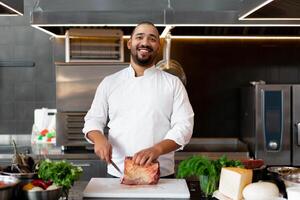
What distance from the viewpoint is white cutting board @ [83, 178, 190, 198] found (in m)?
2.11

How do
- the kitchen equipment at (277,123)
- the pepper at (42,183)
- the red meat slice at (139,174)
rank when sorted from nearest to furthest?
the pepper at (42,183) → the red meat slice at (139,174) → the kitchen equipment at (277,123)

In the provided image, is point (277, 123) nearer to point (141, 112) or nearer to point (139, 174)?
point (141, 112)

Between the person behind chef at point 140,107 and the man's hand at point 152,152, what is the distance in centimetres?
17

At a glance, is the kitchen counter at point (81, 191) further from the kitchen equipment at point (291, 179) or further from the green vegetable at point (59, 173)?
the kitchen equipment at point (291, 179)

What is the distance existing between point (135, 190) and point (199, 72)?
2694 mm

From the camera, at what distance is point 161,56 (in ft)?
15.3

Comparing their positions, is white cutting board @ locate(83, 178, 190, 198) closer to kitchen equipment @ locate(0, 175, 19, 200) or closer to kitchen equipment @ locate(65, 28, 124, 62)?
kitchen equipment @ locate(0, 175, 19, 200)

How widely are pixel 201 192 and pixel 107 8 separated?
1.96m

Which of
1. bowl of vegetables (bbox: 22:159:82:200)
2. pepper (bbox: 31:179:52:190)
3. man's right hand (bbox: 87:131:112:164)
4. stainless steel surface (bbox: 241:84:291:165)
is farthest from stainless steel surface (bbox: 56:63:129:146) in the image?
pepper (bbox: 31:179:52:190)

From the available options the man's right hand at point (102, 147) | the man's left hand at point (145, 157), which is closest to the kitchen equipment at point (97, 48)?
the man's right hand at point (102, 147)

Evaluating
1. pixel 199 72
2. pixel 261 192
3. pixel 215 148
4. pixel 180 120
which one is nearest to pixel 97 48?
pixel 199 72

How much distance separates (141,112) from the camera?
8.94 ft

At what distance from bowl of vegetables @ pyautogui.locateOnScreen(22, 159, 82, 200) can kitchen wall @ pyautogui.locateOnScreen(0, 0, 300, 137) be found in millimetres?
2745

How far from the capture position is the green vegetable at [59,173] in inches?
78.4
